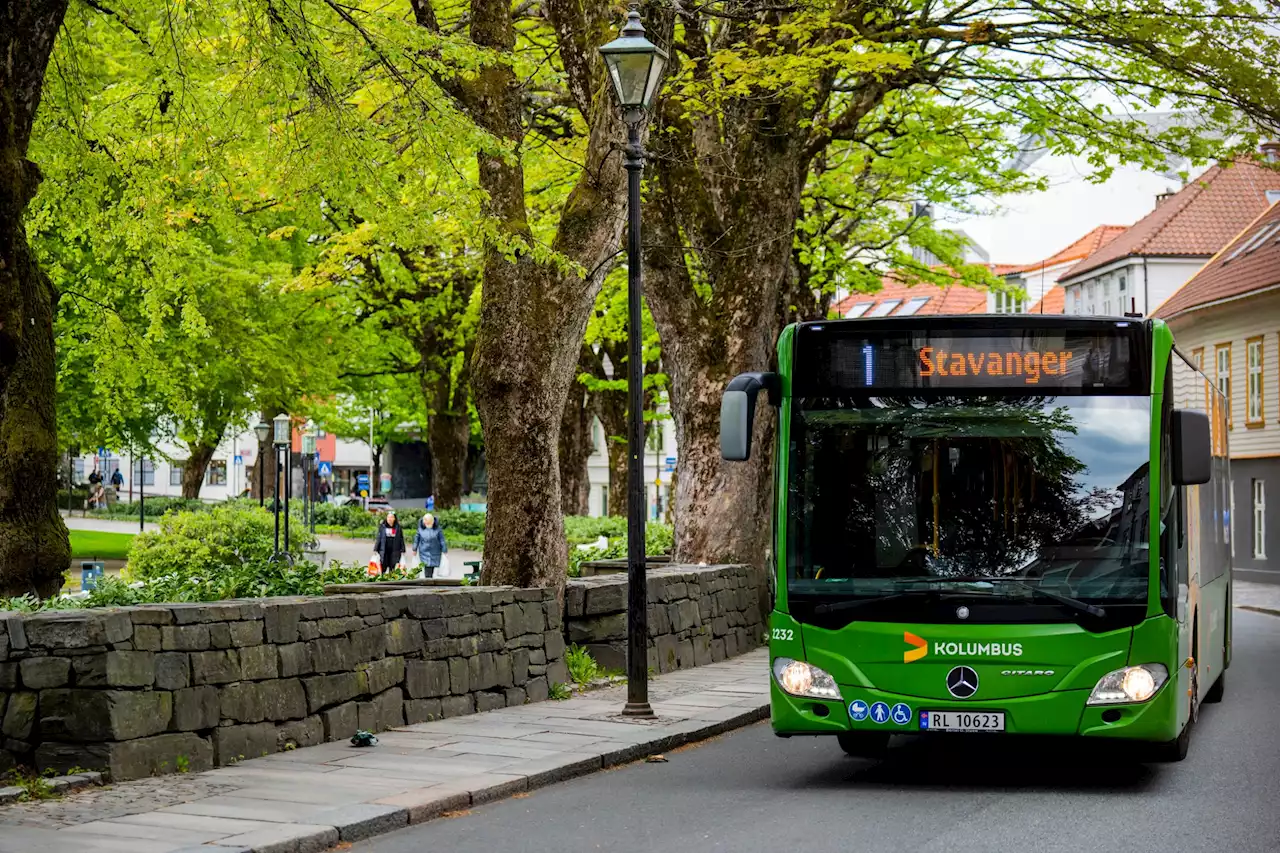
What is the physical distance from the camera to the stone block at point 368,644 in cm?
1259

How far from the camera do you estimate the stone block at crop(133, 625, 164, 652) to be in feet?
33.5

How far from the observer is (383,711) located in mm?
12977

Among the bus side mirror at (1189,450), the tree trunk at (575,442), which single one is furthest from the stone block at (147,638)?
the tree trunk at (575,442)

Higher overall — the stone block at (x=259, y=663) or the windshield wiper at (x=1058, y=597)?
the windshield wiper at (x=1058, y=597)

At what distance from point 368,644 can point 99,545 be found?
37.3 m

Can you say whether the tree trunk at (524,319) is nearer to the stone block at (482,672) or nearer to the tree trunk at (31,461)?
the stone block at (482,672)

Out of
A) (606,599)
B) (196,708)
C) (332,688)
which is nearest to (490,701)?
(332,688)

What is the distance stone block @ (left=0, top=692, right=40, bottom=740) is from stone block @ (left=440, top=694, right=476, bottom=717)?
4398mm

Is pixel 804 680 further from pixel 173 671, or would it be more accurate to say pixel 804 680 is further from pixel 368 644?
pixel 173 671

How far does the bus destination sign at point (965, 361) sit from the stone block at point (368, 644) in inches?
147

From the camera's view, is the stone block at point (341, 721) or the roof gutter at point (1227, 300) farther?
the roof gutter at point (1227, 300)

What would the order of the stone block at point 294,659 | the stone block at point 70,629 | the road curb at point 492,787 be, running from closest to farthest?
the road curb at point 492,787 → the stone block at point 70,629 → the stone block at point 294,659

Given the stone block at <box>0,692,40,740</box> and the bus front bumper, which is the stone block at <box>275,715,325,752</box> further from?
the bus front bumper

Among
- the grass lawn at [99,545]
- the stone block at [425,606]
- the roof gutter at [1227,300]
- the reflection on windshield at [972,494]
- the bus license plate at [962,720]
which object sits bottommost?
the grass lawn at [99,545]
